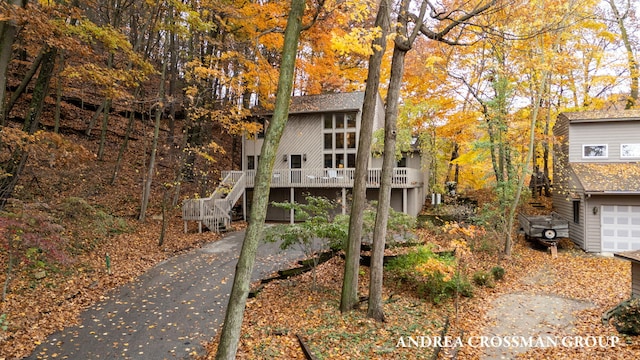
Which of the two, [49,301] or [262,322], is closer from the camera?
[262,322]

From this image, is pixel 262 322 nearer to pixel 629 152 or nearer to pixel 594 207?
pixel 594 207

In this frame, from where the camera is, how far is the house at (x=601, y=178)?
576 inches

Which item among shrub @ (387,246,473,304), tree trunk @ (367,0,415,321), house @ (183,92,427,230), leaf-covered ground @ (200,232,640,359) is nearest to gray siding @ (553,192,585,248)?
leaf-covered ground @ (200,232,640,359)

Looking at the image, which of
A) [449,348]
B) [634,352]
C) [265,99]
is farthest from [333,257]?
[265,99]

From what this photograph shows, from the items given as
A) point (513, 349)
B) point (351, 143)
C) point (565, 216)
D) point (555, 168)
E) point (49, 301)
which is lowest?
point (513, 349)

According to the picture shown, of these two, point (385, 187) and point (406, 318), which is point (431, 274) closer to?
point (406, 318)

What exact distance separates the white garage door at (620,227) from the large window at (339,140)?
38.6 ft

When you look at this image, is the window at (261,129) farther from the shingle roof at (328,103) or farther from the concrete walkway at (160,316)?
the concrete walkway at (160,316)

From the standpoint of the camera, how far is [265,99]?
19766mm

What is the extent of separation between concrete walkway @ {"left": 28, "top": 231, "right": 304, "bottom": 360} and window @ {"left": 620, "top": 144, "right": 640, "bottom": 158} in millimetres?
15811

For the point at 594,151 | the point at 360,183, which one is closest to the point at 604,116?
the point at 594,151

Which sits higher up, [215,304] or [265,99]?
[265,99]

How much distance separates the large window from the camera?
1997 centimetres

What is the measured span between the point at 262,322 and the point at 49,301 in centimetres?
497
